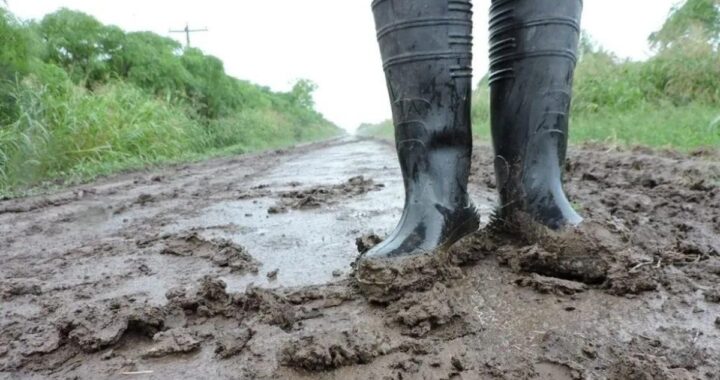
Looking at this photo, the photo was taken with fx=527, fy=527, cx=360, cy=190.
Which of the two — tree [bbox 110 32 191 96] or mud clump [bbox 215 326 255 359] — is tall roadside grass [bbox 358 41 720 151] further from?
tree [bbox 110 32 191 96]

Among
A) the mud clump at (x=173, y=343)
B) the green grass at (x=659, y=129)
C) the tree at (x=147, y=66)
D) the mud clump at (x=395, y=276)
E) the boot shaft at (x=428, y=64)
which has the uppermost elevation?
the tree at (x=147, y=66)

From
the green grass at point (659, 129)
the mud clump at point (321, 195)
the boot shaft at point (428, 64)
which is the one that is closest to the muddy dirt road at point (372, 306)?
the boot shaft at point (428, 64)

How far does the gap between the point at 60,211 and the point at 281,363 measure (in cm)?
223

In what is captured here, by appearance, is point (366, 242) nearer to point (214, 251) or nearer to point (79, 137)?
point (214, 251)

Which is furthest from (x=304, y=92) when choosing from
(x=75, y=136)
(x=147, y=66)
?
(x=75, y=136)

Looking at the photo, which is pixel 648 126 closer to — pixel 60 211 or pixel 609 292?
pixel 609 292

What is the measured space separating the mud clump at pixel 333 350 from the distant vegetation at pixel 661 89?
10.9ft

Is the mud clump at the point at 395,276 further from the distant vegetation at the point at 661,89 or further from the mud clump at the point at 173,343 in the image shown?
the distant vegetation at the point at 661,89

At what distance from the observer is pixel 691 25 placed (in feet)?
22.5

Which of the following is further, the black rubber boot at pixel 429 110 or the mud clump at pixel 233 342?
the black rubber boot at pixel 429 110

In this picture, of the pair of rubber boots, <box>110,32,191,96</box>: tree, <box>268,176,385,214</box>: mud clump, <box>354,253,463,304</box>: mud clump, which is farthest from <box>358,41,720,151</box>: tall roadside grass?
<box>110,32,191,96</box>: tree

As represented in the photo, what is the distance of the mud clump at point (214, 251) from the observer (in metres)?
1.48

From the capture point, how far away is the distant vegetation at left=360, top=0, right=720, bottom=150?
4211 mm

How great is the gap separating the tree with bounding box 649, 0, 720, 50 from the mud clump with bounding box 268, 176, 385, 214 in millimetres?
5475
